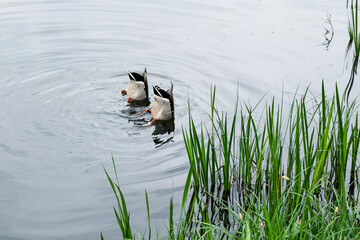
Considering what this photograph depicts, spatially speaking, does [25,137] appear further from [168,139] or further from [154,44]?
[154,44]

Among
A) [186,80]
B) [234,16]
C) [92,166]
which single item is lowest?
[92,166]

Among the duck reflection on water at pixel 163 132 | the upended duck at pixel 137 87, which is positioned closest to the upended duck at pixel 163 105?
the duck reflection on water at pixel 163 132

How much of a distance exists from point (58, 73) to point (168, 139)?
2888 millimetres

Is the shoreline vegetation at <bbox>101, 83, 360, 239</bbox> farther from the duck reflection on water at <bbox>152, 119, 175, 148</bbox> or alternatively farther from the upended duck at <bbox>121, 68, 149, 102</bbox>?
the upended duck at <bbox>121, 68, 149, 102</bbox>

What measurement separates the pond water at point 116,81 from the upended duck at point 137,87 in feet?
0.63

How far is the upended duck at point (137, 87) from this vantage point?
791 cm

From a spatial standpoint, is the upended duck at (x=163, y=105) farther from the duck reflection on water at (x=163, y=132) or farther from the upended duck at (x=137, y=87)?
the upended duck at (x=137, y=87)

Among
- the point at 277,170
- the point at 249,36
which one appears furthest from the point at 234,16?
the point at 277,170

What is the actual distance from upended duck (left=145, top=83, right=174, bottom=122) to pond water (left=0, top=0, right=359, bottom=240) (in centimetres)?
17

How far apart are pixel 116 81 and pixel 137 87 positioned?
87cm

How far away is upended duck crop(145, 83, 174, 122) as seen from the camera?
24.0ft

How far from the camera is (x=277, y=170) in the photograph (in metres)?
4.30

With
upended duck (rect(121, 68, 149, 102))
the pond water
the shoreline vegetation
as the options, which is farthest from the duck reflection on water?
the shoreline vegetation

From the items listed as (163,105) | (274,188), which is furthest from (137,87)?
(274,188)
